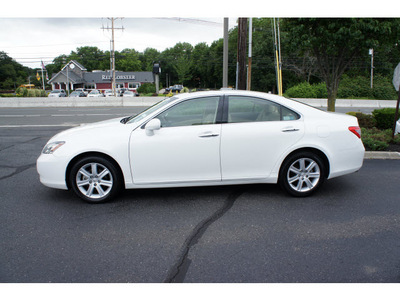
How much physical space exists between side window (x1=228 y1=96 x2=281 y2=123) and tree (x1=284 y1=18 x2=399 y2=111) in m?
5.75

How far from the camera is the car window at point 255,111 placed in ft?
14.7

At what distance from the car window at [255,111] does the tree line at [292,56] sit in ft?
18.7

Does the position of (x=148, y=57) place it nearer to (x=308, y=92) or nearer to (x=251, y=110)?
(x=308, y=92)

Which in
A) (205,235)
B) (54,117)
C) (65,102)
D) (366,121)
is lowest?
(205,235)

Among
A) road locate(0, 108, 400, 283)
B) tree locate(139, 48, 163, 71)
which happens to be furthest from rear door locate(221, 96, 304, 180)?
tree locate(139, 48, 163, 71)

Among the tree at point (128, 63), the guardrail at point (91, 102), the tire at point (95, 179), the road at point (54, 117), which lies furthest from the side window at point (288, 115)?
the tree at point (128, 63)

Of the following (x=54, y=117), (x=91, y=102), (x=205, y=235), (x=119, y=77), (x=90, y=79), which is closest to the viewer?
(x=205, y=235)

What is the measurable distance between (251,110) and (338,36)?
6.01m

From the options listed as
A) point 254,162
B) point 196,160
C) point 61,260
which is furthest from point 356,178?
point 61,260

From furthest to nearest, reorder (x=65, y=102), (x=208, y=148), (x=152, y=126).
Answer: (x=65, y=102)
(x=208, y=148)
(x=152, y=126)

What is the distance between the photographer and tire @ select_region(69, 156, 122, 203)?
428 centimetres

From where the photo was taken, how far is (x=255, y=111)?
14.9 ft

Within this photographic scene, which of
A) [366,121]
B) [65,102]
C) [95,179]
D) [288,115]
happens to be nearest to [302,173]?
[288,115]

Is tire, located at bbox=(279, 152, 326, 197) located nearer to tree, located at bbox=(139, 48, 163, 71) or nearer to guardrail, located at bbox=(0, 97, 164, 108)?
guardrail, located at bbox=(0, 97, 164, 108)
